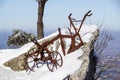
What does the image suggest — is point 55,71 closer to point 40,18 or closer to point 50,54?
point 50,54

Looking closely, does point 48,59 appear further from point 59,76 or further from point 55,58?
point 59,76

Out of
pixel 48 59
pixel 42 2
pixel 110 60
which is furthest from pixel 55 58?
pixel 110 60

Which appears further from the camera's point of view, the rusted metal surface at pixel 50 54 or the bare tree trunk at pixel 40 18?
the bare tree trunk at pixel 40 18

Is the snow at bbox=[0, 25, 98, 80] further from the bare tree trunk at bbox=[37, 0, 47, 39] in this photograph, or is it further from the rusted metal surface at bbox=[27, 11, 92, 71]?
the bare tree trunk at bbox=[37, 0, 47, 39]

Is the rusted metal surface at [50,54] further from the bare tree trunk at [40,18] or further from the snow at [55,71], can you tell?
the bare tree trunk at [40,18]

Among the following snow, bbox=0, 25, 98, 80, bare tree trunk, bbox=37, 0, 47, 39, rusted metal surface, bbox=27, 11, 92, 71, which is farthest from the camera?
bare tree trunk, bbox=37, 0, 47, 39

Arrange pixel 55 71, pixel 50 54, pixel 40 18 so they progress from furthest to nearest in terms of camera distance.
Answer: pixel 40 18, pixel 50 54, pixel 55 71

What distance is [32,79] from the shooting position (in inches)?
512

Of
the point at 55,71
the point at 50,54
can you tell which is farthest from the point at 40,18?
the point at 55,71

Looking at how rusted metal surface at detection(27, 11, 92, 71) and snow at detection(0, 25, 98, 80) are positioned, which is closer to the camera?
snow at detection(0, 25, 98, 80)

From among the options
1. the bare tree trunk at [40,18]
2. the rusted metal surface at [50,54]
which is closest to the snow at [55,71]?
the rusted metal surface at [50,54]

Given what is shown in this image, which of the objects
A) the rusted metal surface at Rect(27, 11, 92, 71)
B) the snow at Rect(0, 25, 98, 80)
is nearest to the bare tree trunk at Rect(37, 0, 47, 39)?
the snow at Rect(0, 25, 98, 80)

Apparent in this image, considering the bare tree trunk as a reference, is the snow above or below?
below

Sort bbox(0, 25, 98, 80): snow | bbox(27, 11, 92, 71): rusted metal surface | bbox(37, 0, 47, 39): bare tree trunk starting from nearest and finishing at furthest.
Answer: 1. bbox(0, 25, 98, 80): snow
2. bbox(27, 11, 92, 71): rusted metal surface
3. bbox(37, 0, 47, 39): bare tree trunk
